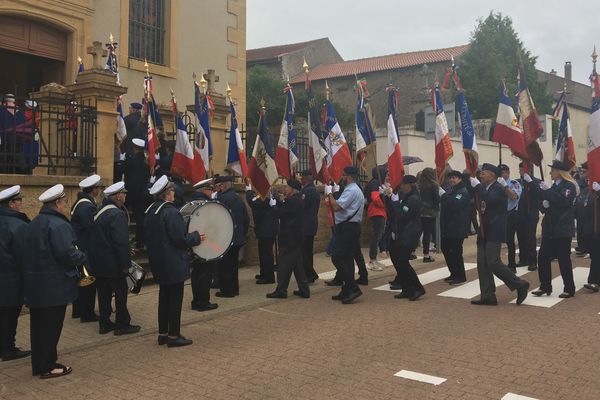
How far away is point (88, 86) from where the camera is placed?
948cm

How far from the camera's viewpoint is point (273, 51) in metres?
50.2

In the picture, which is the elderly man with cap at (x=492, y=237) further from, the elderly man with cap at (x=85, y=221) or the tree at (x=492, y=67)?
the tree at (x=492, y=67)

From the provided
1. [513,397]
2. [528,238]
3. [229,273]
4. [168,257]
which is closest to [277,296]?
[229,273]

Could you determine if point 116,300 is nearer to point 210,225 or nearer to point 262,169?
point 210,225

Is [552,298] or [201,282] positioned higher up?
[201,282]

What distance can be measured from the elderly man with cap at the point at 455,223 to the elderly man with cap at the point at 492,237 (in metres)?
1.22

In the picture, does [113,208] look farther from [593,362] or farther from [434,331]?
[593,362]

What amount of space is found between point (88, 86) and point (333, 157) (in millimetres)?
4180

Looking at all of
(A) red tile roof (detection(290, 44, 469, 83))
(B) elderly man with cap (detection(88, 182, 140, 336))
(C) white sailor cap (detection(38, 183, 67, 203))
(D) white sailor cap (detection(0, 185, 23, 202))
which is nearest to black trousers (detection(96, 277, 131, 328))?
(B) elderly man with cap (detection(88, 182, 140, 336))

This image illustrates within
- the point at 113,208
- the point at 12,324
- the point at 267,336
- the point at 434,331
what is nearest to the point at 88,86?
the point at 113,208

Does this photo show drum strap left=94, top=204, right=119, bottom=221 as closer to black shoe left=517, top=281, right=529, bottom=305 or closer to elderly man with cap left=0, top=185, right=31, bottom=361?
elderly man with cap left=0, top=185, right=31, bottom=361

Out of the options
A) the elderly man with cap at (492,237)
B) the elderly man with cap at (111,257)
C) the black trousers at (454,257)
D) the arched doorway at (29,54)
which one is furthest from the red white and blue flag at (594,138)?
the arched doorway at (29,54)

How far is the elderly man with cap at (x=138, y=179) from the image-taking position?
9.69 meters

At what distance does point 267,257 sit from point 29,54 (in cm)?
749
